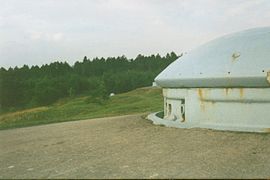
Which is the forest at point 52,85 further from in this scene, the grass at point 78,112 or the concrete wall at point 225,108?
the concrete wall at point 225,108

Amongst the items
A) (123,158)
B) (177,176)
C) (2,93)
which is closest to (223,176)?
(177,176)

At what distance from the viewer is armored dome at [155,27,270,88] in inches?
328

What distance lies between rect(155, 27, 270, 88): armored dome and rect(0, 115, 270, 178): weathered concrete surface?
3.74 feet

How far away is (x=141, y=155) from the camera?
21.7ft

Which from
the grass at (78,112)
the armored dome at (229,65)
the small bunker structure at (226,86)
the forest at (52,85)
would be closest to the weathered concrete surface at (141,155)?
the small bunker structure at (226,86)

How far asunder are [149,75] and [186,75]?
6106 centimetres

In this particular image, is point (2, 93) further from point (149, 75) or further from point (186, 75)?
point (186, 75)

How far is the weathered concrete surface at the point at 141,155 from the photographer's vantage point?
5.57m

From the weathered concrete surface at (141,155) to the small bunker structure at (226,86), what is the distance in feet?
1.85

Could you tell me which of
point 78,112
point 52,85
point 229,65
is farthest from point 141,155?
point 52,85

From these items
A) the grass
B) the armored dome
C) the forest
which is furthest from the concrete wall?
the forest

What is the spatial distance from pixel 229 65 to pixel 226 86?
0.50 metres

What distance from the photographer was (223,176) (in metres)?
5.20

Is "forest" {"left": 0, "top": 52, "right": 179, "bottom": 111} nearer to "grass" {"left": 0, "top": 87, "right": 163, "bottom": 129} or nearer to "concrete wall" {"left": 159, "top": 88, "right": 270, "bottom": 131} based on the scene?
"grass" {"left": 0, "top": 87, "right": 163, "bottom": 129}
